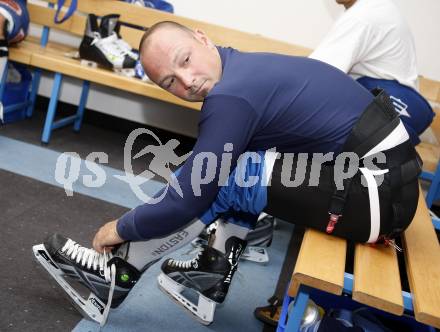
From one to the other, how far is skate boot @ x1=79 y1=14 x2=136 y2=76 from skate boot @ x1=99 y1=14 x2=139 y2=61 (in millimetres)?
22

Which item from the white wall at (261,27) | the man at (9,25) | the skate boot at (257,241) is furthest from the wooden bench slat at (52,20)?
the skate boot at (257,241)

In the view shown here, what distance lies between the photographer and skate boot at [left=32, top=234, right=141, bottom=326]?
146 centimetres

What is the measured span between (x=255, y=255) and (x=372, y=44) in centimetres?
99

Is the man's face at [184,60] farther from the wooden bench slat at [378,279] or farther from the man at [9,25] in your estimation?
the man at [9,25]

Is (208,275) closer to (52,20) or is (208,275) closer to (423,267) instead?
(423,267)

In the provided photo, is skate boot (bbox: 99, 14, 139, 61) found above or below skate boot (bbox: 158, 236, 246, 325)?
above

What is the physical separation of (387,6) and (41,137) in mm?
2235

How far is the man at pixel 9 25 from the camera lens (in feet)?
9.61

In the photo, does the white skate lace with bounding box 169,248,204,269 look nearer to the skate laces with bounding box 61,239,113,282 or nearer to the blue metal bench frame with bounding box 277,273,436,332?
the skate laces with bounding box 61,239,113,282

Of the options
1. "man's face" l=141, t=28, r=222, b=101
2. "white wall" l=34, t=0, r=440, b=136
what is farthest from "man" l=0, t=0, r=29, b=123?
"man's face" l=141, t=28, r=222, b=101

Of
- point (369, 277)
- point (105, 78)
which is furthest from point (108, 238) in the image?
point (105, 78)

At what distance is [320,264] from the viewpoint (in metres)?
1.18

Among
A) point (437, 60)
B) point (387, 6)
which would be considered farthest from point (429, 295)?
point (437, 60)

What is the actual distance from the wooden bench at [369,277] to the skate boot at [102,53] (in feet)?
6.81
